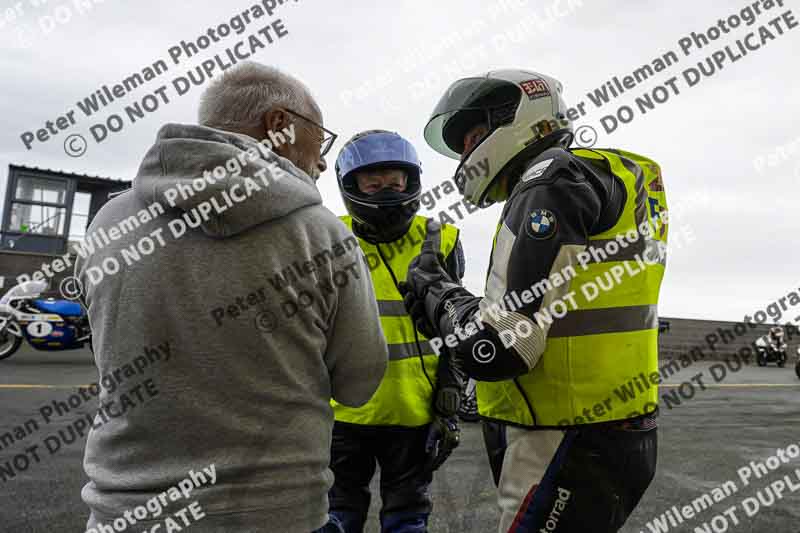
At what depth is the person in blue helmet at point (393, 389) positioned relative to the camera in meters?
2.20

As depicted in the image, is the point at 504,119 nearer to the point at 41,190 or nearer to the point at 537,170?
the point at 537,170

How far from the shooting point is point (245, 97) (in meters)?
1.34

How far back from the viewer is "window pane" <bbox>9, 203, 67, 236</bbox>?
15.7 m

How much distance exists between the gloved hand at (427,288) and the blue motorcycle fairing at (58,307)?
860 centimetres

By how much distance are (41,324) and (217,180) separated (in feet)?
30.3

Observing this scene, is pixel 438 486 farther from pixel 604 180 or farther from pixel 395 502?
pixel 604 180

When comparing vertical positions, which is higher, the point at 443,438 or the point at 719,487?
the point at 443,438

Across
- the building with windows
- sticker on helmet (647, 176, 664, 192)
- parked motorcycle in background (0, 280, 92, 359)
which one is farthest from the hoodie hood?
the building with windows

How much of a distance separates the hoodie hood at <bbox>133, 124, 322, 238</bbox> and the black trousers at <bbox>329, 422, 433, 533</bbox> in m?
1.31

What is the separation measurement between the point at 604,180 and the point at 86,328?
9332mm

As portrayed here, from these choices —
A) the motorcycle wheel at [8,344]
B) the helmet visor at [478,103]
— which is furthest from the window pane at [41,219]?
the helmet visor at [478,103]

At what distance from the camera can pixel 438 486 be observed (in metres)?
3.68

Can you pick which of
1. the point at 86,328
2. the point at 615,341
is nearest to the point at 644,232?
the point at 615,341

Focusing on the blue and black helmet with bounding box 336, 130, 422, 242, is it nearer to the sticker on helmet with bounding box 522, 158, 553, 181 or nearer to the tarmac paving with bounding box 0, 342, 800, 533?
the sticker on helmet with bounding box 522, 158, 553, 181
